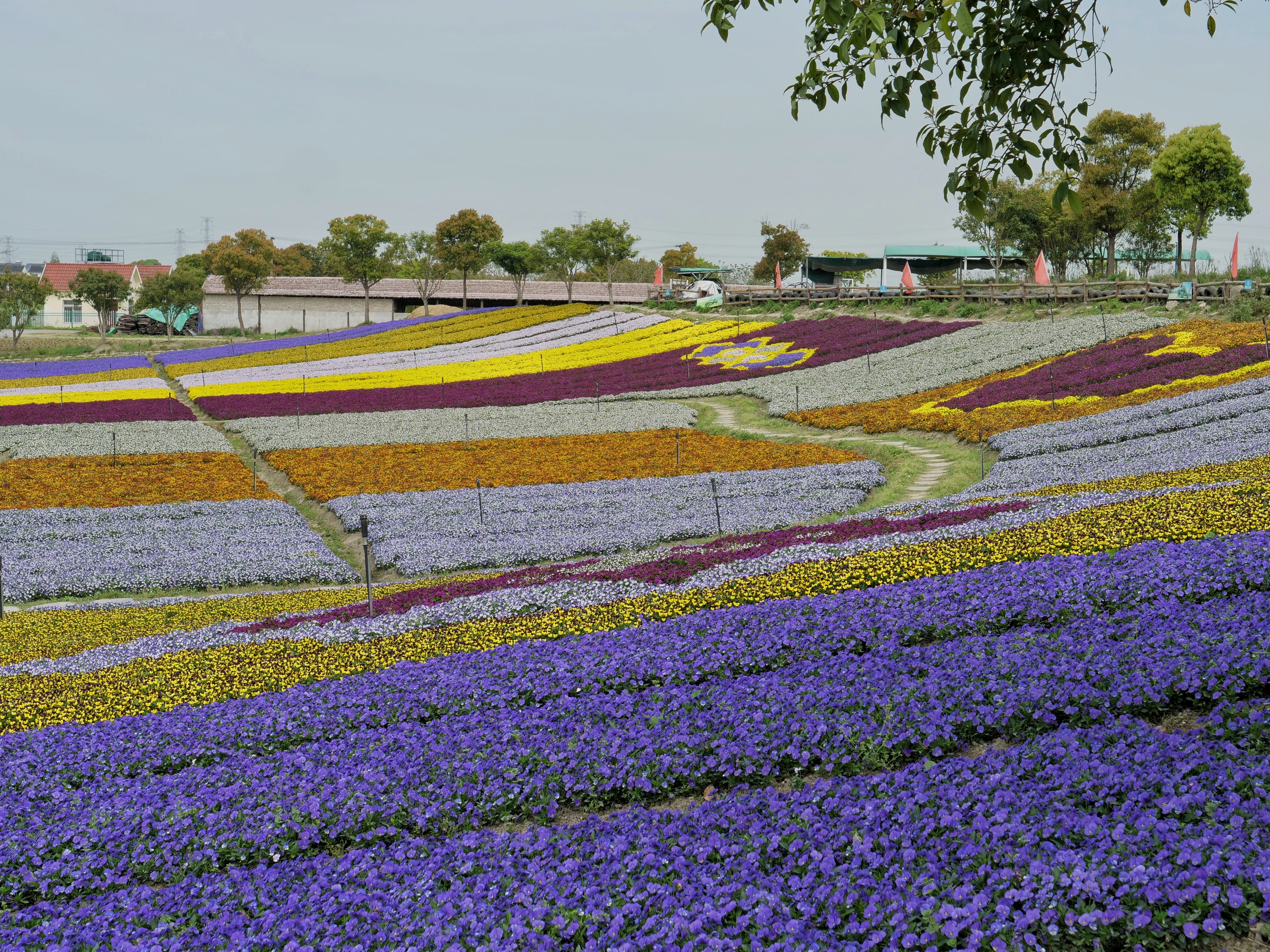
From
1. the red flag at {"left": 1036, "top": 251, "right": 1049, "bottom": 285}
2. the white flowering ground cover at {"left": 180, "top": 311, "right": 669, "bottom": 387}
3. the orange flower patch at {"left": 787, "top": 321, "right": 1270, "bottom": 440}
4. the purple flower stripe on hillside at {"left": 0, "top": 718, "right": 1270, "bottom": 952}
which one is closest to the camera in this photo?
the purple flower stripe on hillside at {"left": 0, "top": 718, "right": 1270, "bottom": 952}

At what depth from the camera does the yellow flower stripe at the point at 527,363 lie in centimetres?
7006

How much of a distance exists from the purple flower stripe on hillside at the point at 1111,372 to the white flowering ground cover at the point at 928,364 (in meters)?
3.28

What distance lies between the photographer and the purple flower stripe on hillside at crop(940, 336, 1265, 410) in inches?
1594

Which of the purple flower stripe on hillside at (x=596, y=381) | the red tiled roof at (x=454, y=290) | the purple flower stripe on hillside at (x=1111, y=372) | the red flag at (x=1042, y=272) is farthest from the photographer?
the red tiled roof at (x=454, y=290)

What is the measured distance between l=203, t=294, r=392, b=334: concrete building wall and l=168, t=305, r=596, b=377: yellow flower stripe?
66.4 ft

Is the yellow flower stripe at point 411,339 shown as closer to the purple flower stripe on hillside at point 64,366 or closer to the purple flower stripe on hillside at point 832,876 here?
the purple flower stripe on hillside at point 64,366

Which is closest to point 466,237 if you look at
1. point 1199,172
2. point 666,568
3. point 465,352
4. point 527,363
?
point 465,352

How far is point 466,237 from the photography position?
407 feet

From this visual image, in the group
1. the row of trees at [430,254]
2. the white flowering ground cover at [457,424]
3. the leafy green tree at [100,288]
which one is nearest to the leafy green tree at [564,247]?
the row of trees at [430,254]

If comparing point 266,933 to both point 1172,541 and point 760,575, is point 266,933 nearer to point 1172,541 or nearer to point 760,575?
point 760,575

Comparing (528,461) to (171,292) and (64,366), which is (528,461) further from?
(171,292)

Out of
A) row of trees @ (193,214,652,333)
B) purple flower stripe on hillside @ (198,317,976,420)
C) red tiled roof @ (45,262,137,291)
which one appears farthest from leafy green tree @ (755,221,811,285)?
red tiled roof @ (45,262,137,291)

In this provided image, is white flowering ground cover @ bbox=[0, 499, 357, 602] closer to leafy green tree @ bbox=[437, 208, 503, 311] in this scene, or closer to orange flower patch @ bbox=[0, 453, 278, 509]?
orange flower patch @ bbox=[0, 453, 278, 509]

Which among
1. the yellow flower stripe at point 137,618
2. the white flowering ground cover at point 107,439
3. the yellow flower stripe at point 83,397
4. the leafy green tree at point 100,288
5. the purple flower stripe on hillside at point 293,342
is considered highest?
the leafy green tree at point 100,288
